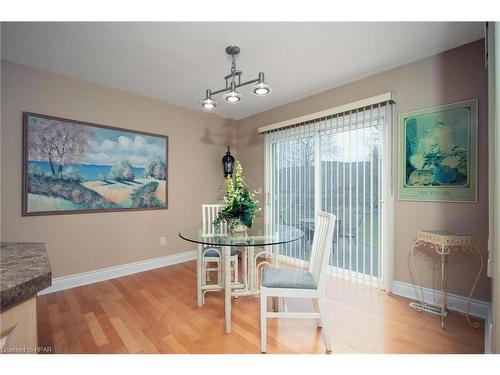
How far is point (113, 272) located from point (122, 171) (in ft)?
4.38

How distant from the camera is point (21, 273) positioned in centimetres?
79

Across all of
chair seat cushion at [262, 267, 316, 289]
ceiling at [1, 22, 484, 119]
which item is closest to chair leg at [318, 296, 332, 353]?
chair seat cushion at [262, 267, 316, 289]

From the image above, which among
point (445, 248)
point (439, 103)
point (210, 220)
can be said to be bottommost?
point (445, 248)

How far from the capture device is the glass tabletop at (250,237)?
1.86m

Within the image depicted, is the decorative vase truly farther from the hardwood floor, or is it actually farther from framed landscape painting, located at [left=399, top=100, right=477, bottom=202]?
framed landscape painting, located at [left=399, top=100, right=477, bottom=202]

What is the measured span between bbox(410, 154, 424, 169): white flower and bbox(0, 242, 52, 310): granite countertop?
2.91 m

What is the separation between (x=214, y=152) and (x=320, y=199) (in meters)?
Result: 2.08

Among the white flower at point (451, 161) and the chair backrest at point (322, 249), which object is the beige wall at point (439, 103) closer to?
the white flower at point (451, 161)

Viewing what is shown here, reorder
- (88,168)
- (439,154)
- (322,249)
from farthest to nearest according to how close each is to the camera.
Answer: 1. (88,168)
2. (439,154)
3. (322,249)

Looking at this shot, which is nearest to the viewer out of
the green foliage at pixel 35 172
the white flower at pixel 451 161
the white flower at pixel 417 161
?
the white flower at pixel 451 161

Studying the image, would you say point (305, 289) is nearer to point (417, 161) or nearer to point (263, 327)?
point (263, 327)

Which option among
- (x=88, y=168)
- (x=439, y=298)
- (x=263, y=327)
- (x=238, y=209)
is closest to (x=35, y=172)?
(x=88, y=168)

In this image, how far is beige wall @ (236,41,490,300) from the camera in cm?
198

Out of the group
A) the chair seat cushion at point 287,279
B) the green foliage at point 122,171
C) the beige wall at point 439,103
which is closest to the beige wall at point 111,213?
the green foliage at point 122,171
